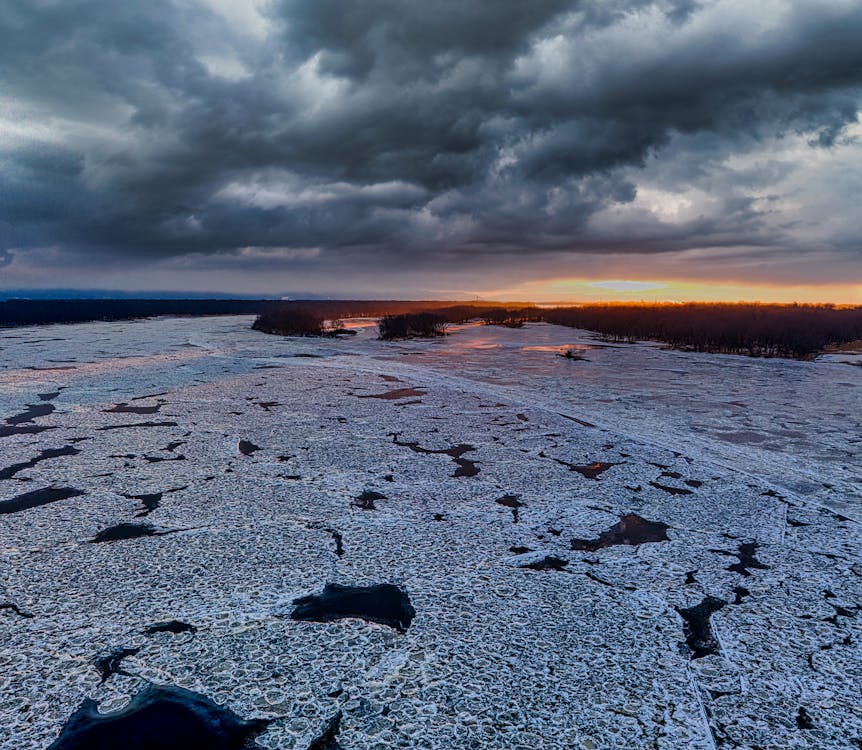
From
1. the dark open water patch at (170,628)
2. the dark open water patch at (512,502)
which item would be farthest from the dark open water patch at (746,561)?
the dark open water patch at (170,628)

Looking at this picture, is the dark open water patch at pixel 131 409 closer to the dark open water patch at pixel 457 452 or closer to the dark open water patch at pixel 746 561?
the dark open water patch at pixel 457 452

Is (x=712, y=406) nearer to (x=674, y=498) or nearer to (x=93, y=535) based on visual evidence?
(x=674, y=498)

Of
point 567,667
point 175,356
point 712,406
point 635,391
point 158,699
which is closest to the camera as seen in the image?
point 158,699

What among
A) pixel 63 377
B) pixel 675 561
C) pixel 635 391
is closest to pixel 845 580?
pixel 675 561

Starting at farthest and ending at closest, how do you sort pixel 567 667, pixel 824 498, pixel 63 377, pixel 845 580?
pixel 63 377, pixel 824 498, pixel 845 580, pixel 567 667

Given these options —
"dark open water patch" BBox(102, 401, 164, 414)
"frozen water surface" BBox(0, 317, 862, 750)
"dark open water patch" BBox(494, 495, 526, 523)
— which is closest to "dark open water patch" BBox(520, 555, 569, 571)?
"frozen water surface" BBox(0, 317, 862, 750)
